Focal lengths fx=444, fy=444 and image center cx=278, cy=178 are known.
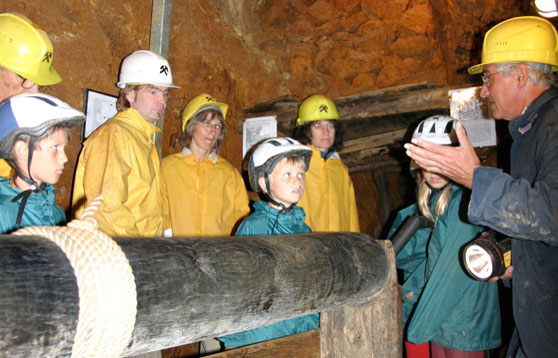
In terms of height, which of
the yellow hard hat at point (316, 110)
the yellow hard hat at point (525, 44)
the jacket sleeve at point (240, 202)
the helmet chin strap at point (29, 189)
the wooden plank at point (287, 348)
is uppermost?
the yellow hard hat at point (525, 44)

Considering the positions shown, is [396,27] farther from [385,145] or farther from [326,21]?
[385,145]

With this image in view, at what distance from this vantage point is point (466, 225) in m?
3.12

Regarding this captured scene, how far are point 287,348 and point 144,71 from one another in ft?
9.10

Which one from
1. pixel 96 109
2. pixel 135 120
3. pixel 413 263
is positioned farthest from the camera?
pixel 96 109

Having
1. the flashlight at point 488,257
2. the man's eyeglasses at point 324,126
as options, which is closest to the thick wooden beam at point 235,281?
the flashlight at point 488,257

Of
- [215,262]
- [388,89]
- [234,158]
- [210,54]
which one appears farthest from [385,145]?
[215,262]

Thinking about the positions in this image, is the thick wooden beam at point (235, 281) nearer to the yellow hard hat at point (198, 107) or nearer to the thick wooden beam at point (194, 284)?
the thick wooden beam at point (194, 284)

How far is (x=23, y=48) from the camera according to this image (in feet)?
9.57

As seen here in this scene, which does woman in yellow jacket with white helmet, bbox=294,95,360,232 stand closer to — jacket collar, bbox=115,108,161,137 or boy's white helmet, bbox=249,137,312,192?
boy's white helmet, bbox=249,137,312,192

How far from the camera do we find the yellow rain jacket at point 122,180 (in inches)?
117

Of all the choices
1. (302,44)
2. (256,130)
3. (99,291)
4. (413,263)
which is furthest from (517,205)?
(302,44)

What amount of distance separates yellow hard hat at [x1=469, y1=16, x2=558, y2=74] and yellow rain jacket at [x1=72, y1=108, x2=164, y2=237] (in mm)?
2388

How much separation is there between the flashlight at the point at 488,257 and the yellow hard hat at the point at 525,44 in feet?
3.29

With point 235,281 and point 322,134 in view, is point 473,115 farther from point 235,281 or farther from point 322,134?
point 235,281
